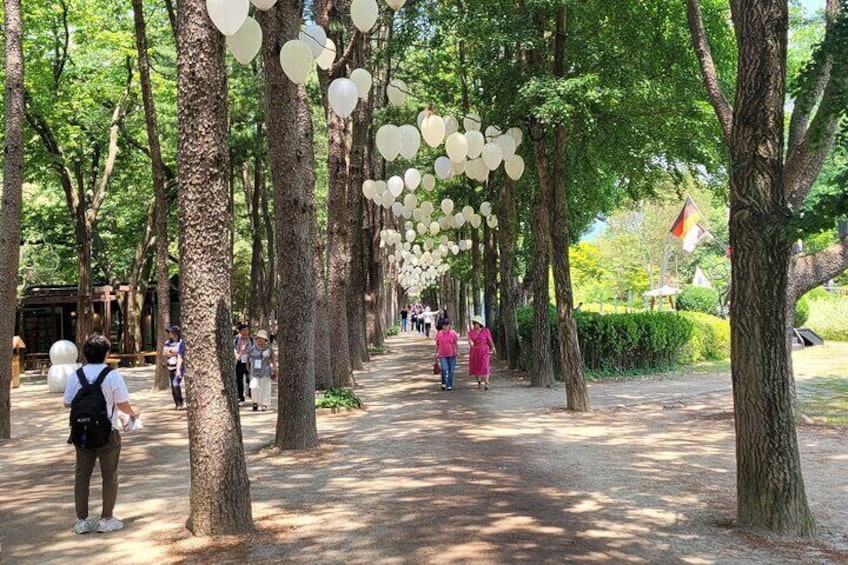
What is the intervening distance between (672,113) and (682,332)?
965cm

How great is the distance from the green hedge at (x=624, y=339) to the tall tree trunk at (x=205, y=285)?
13.5 metres

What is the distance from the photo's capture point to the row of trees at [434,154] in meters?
6.21

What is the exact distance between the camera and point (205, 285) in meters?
6.25

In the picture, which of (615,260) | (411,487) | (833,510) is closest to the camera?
(833,510)

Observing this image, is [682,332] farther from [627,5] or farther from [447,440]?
[447,440]

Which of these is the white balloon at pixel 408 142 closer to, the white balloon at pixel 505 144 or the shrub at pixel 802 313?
the white balloon at pixel 505 144

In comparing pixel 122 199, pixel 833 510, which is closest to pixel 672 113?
pixel 833 510

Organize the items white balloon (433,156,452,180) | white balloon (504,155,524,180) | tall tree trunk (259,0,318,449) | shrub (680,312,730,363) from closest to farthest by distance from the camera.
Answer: tall tree trunk (259,0,318,449) < white balloon (504,155,524,180) < white balloon (433,156,452,180) < shrub (680,312,730,363)

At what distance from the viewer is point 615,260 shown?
56219 mm

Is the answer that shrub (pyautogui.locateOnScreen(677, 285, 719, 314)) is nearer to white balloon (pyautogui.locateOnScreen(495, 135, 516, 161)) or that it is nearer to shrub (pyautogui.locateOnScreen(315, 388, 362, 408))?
shrub (pyautogui.locateOnScreen(315, 388, 362, 408))

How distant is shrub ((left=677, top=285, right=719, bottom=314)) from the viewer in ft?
124

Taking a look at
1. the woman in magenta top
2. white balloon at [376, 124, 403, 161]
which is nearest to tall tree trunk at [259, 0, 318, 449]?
white balloon at [376, 124, 403, 161]

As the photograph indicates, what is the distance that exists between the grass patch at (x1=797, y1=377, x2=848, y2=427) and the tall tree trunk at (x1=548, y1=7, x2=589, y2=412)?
3.60m

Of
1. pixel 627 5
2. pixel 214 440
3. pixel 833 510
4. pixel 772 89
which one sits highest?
pixel 627 5
